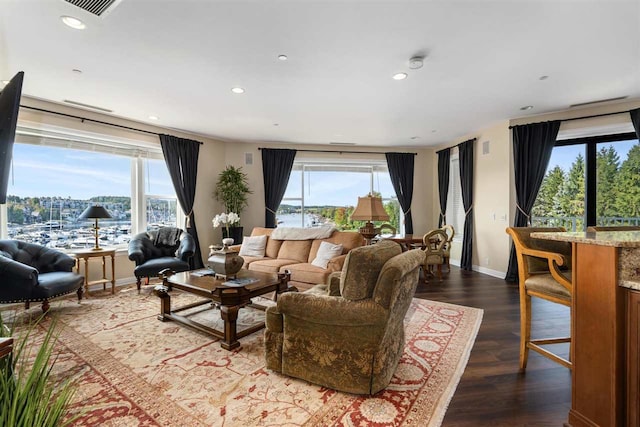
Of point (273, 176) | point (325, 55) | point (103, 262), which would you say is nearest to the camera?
point (325, 55)

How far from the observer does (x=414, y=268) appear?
2111 mm

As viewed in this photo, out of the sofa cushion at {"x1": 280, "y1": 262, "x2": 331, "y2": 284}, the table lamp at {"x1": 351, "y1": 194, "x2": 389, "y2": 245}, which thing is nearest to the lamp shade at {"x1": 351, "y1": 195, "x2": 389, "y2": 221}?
the table lamp at {"x1": 351, "y1": 194, "x2": 389, "y2": 245}

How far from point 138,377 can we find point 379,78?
11.7 feet

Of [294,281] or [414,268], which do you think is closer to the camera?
[414,268]

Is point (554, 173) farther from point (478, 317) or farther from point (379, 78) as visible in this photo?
point (379, 78)

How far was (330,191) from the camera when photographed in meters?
7.01

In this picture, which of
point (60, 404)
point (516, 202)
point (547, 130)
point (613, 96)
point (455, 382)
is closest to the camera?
point (60, 404)

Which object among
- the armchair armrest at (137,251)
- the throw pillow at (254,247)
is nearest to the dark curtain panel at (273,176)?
the throw pillow at (254,247)

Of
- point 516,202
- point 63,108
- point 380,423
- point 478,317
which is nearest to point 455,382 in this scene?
point 380,423

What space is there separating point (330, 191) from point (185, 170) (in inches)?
123

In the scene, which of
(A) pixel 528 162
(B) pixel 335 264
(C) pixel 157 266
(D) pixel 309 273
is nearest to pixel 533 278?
(B) pixel 335 264

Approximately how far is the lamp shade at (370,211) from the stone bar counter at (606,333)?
93.3 inches

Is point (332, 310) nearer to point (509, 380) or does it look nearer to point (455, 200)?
point (509, 380)

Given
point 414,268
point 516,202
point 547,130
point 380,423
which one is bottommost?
point 380,423
